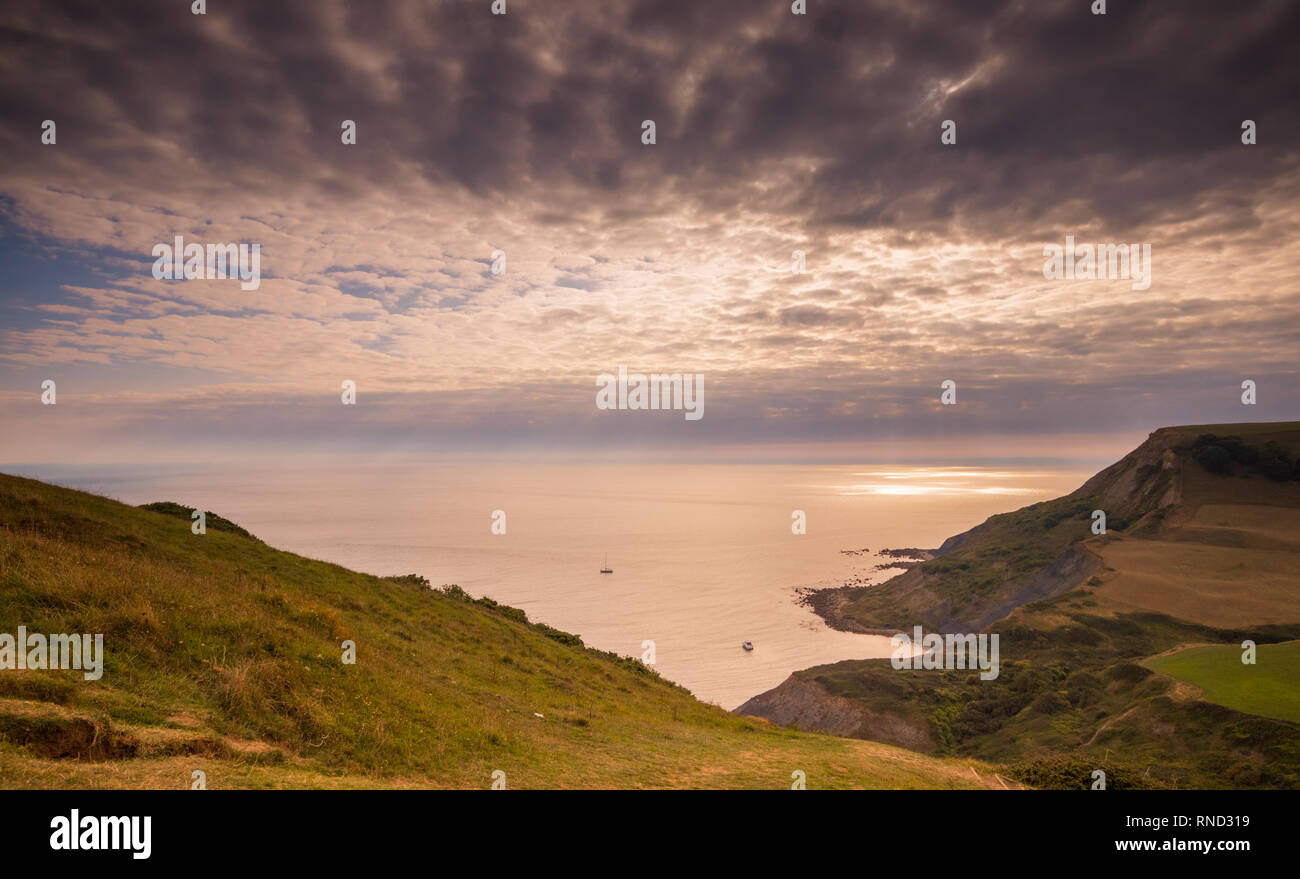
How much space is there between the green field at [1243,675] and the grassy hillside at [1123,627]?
19 centimetres

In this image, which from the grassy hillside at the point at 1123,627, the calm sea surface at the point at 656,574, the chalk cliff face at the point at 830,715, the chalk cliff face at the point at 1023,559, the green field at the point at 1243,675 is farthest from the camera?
the chalk cliff face at the point at 1023,559

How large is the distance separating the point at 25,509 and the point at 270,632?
41.5 ft

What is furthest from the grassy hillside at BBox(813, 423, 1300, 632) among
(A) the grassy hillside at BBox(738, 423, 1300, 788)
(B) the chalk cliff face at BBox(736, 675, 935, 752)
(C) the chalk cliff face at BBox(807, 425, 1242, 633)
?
(B) the chalk cliff face at BBox(736, 675, 935, 752)

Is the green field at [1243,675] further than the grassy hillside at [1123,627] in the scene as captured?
Yes

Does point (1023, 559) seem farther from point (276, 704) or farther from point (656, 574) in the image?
point (276, 704)

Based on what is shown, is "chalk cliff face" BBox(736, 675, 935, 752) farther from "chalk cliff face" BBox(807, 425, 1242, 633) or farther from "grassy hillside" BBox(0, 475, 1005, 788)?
"chalk cliff face" BBox(807, 425, 1242, 633)

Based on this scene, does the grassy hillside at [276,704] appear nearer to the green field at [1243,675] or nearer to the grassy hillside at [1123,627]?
the grassy hillside at [1123,627]

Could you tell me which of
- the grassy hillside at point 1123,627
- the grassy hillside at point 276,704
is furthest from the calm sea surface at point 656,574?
the grassy hillside at point 276,704

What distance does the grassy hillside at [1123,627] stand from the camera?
33.1 metres

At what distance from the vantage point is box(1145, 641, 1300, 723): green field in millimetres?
34156

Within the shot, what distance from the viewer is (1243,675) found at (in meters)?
39.7

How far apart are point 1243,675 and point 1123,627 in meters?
27.1

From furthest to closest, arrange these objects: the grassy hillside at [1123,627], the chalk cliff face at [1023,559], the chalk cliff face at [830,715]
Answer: the chalk cliff face at [1023,559] < the chalk cliff face at [830,715] < the grassy hillside at [1123,627]
